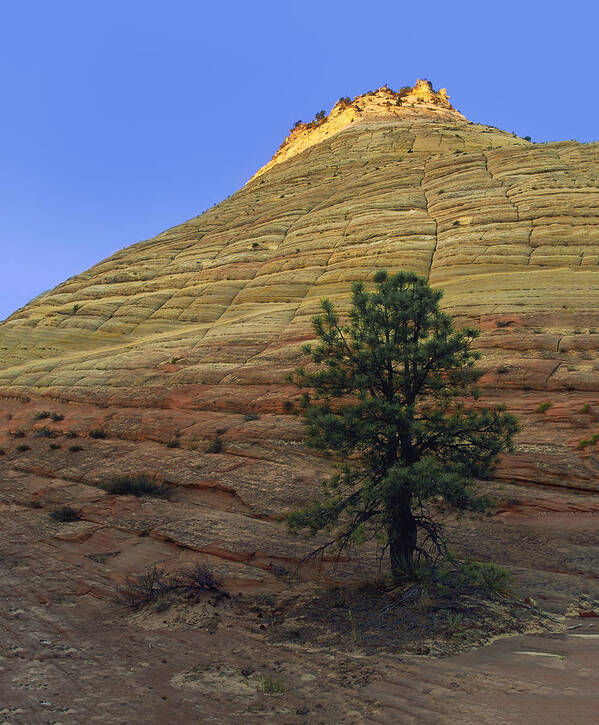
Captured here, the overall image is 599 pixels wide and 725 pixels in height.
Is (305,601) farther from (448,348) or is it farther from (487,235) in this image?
(487,235)

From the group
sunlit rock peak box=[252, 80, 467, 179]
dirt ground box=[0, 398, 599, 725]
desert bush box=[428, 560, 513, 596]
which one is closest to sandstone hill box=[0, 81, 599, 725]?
dirt ground box=[0, 398, 599, 725]

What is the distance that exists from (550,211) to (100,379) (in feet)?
88.2

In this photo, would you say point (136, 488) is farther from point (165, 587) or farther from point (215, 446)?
point (165, 587)

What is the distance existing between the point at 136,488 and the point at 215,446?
9.65 feet

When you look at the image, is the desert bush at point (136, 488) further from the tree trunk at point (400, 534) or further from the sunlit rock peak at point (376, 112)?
the sunlit rock peak at point (376, 112)

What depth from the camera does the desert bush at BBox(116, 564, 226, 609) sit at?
10.9 metres

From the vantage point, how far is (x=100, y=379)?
2522 cm

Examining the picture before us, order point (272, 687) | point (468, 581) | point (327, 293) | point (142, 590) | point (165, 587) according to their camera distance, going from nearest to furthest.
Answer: point (272, 687)
point (468, 581)
point (165, 587)
point (142, 590)
point (327, 293)

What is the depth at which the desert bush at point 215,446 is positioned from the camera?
18.2m

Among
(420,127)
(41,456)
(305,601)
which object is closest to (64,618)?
(305,601)

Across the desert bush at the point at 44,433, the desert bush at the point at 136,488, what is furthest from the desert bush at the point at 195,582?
the desert bush at the point at 44,433

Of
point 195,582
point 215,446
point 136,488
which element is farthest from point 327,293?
point 195,582

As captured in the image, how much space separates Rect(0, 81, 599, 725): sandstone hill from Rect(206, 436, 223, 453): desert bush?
76 mm

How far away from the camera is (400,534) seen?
35.0 feet
